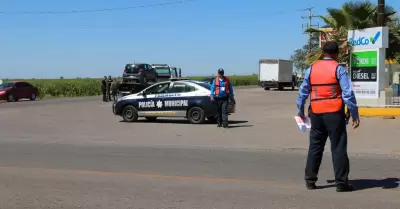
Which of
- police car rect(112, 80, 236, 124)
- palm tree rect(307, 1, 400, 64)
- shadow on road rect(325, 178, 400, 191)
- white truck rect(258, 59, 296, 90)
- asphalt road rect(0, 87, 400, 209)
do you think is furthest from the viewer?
white truck rect(258, 59, 296, 90)

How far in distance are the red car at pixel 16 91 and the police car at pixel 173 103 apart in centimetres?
2332

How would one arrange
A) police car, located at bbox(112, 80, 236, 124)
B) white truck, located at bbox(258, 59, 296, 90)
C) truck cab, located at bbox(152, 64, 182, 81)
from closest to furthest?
police car, located at bbox(112, 80, 236, 124), truck cab, located at bbox(152, 64, 182, 81), white truck, located at bbox(258, 59, 296, 90)

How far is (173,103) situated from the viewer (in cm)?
1856

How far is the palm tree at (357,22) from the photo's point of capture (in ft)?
82.3

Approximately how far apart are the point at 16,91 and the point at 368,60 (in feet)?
96.1

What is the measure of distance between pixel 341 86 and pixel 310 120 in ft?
2.31

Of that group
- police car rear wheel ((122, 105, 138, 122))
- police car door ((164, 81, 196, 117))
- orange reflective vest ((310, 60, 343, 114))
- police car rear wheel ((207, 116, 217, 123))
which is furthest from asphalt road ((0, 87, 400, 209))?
police car rear wheel ((122, 105, 138, 122))

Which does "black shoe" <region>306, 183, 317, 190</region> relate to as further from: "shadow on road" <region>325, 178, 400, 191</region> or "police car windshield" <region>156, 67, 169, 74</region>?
"police car windshield" <region>156, 67, 169, 74</region>

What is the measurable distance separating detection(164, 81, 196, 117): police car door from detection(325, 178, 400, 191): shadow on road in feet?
36.0

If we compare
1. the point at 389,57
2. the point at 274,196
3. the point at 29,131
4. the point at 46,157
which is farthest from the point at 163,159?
the point at 389,57

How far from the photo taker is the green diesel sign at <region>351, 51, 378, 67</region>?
1989 cm

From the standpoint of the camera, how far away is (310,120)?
23.4 feet

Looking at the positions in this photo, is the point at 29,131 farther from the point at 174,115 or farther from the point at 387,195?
the point at 387,195

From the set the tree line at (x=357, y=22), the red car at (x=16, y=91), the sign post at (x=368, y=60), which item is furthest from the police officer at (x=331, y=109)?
the red car at (x=16, y=91)
